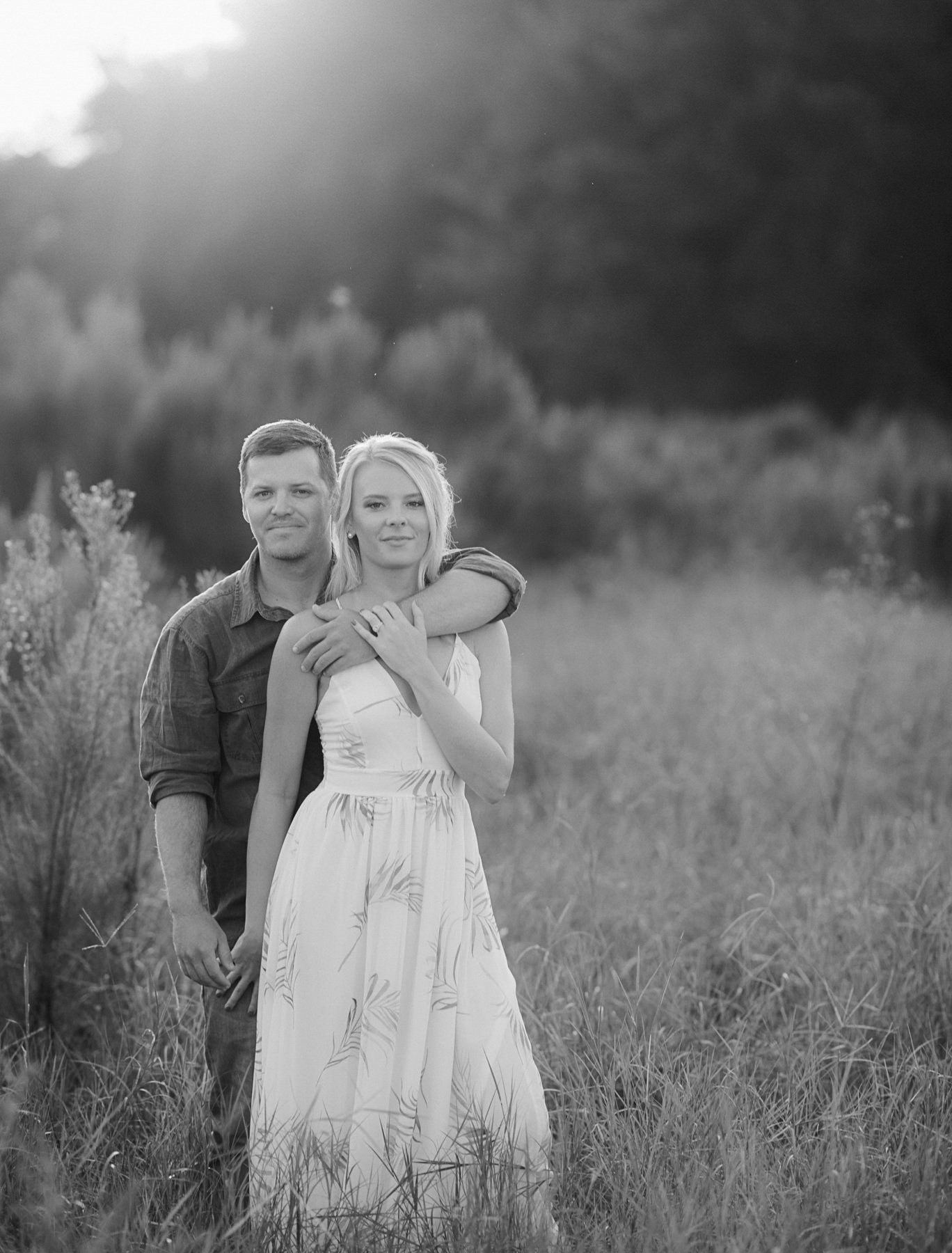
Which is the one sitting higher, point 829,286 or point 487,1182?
point 829,286

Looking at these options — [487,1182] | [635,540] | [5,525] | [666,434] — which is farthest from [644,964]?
[666,434]

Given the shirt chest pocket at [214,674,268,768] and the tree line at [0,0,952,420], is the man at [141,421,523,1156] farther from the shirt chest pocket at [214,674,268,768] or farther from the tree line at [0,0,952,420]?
the tree line at [0,0,952,420]

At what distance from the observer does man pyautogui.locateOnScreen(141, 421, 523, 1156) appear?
255 cm

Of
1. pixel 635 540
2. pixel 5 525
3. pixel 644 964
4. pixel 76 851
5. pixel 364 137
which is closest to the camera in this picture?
pixel 76 851

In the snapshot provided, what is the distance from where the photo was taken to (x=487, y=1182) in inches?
91.8

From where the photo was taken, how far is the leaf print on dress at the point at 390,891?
2330 millimetres

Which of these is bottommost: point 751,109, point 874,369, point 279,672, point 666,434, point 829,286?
point 279,672

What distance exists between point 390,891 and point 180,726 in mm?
612

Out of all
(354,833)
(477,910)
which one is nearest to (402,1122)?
(477,910)

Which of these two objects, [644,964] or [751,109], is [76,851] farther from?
[751,109]

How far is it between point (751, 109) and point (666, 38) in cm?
246

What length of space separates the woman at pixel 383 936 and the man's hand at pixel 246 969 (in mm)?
27

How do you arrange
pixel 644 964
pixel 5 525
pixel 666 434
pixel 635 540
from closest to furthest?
pixel 644 964, pixel 5 525, pixel 635 540, pixel 666 434

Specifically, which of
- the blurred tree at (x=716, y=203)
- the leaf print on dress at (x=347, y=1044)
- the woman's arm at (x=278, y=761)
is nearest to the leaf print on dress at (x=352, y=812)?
the woman's arm at (x=278, y=761)
